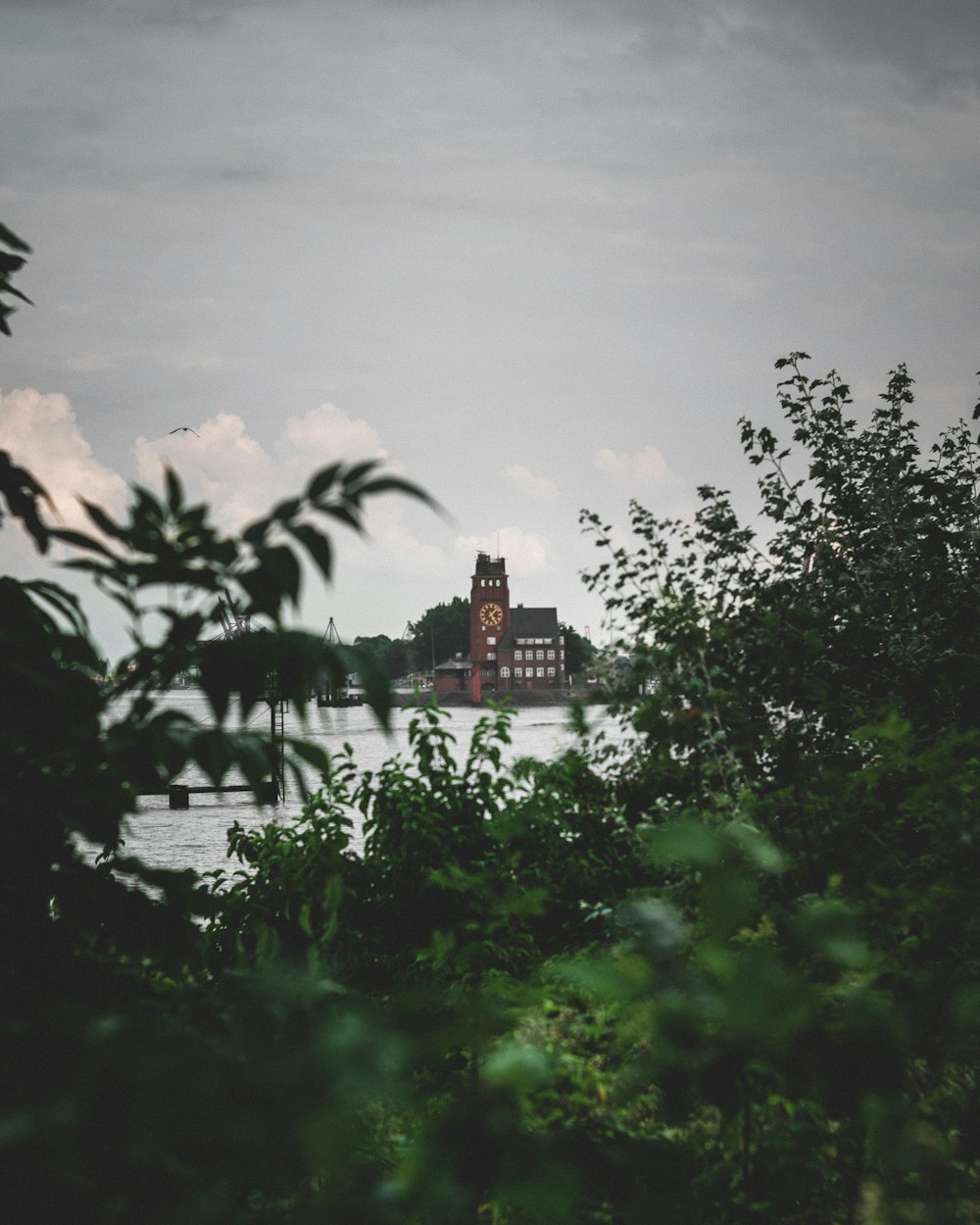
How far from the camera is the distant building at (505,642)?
409ft

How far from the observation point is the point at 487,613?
12575 cm

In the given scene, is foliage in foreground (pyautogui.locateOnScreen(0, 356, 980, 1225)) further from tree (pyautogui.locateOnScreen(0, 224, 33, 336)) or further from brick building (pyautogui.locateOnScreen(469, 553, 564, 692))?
brick building (pyautogui.locateOnScreen(469, 553, 564, 692))

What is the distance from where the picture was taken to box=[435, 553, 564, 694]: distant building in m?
125

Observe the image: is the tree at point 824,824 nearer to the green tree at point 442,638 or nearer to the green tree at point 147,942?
the green tree at point 147,942

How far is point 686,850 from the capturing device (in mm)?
921

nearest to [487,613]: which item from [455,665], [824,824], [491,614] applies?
[491,614]

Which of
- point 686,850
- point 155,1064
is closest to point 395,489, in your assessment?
point 686,850

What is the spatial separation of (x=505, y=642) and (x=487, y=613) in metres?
4.64

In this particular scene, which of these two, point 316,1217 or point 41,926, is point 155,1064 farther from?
point 41,926

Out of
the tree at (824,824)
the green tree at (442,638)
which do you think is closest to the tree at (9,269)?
the tree at (824,824)

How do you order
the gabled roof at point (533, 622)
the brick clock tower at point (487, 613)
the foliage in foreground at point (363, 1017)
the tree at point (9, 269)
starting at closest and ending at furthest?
the foliage in foreground at point (363, 1017)
the tree at point (9, 269)
the brick clock tower at point (487, 613)
the gabled roof at point (533, 622)

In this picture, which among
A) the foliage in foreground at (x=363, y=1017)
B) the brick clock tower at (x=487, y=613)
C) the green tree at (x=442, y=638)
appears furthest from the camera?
the green tree at (x=442, y=638)

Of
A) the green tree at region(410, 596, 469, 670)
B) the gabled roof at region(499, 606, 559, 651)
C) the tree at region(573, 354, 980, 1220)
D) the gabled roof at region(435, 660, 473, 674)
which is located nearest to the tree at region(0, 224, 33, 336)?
the tree at region(573, 354, 980, 1220)

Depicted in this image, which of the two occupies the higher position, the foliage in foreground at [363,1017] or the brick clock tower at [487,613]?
the brick clock tower at [487,613]
